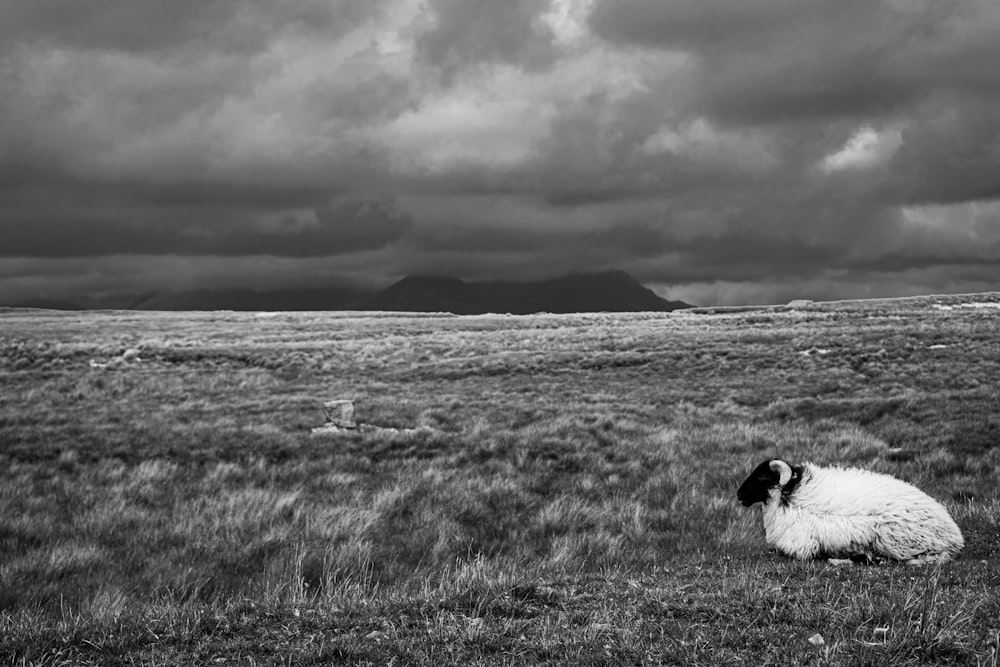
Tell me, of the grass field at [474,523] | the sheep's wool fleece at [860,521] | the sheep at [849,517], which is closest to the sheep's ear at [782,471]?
the sheep at [849,517]

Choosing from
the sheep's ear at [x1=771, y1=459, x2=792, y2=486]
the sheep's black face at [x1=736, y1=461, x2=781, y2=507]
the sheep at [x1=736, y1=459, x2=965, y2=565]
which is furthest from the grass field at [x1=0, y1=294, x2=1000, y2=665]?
the sheep's ear at [x1=771, y1=459, x2=792, y2=486]

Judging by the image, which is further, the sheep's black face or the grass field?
the sheep's black face

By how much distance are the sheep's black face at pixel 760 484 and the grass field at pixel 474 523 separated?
681mm

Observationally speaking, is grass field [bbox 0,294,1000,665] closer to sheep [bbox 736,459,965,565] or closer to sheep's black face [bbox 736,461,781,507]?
sheep [bbox 736,459,965,565]

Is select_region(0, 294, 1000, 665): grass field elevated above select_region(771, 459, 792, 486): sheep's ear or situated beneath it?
situated beneath

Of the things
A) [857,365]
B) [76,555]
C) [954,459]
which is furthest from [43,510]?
[857,365]

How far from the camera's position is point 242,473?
14.2m

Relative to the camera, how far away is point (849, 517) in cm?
764

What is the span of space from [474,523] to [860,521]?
5.61m

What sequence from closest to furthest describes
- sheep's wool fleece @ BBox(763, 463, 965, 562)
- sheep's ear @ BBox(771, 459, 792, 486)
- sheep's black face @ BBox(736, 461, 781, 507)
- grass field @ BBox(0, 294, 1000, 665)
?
grass field @ BBox(0, 294, 1000, 665) → sheep's wool fleece @ BBox(763, 463, 965, 562) → sheep's ear @ BBox(771, 459, 792, 486) → sheep's black face @ BBox(736, 461, 781, 507)

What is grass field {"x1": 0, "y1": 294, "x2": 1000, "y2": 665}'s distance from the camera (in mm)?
4984

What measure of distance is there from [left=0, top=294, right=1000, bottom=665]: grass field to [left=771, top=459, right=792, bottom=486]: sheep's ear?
38.0 inches

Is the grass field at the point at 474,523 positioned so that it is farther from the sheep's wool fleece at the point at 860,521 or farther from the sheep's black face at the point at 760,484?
the sheep's black face at the point at 760,484

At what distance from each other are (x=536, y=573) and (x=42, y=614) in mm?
4822
